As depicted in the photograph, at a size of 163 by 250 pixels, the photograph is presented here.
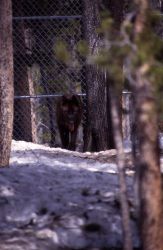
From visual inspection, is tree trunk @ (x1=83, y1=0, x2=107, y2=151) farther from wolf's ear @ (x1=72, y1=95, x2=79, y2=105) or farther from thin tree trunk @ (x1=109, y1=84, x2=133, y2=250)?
thin tree trunk @ (x1=109, y1=84, x2=133, y2=250)

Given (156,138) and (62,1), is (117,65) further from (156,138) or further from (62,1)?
(62,1)

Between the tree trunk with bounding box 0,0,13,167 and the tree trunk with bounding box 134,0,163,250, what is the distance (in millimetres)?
3514

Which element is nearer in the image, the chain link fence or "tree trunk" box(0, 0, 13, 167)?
"tree trunk" box(0, 0, 13, 167)

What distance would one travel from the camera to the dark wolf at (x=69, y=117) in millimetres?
12883

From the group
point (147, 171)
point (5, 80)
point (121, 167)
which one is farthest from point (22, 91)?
point (147, 171)

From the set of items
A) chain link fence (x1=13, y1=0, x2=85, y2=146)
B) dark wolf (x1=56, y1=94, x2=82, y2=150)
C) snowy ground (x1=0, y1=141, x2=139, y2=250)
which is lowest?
snowy ground (x1=0, y1=141, x2=139, y2=250)

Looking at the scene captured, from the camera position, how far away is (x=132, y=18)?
5.44m

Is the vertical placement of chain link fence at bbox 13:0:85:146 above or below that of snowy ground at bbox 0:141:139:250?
above

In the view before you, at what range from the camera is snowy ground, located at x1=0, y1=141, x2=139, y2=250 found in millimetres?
Result: 6402

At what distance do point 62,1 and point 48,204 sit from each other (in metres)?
8.51

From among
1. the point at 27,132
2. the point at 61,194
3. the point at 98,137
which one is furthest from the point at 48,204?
the point at 27,132

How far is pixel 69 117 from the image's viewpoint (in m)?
13.1

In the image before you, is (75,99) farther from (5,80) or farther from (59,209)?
(59,209)

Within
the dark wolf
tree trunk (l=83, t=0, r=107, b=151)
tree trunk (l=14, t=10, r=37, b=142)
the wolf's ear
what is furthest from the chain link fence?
tree trunk (l=83, t=0, r=107, b=151)
